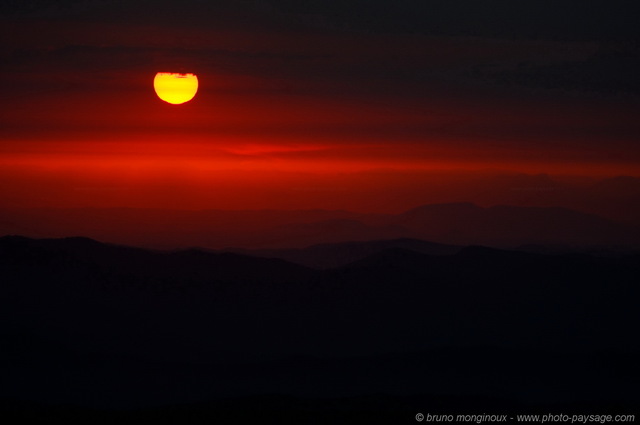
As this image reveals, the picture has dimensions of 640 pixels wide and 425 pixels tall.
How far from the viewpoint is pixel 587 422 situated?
34.8 m

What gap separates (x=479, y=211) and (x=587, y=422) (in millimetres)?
65766

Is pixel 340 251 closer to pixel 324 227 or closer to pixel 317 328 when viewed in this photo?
pixel 324 227

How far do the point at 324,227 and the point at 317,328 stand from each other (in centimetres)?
2158

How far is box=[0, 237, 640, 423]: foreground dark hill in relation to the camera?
175 ft

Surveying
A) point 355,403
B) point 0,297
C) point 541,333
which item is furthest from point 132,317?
point 541,333

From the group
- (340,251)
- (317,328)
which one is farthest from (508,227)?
(317,328)

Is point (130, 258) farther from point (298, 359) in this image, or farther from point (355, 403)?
point (355, 403)

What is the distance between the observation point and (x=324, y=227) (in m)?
85.2

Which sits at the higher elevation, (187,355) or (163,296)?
(163,296)

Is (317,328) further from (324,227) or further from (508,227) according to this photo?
(508,227)

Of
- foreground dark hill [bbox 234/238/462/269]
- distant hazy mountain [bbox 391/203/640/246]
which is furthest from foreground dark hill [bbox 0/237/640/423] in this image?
distant hazy mountain [bbox 391/203/640/246]

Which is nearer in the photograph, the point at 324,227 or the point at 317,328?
the point at 317,328

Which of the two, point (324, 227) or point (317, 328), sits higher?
point (324, 227)

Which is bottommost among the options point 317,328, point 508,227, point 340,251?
point 317,328
